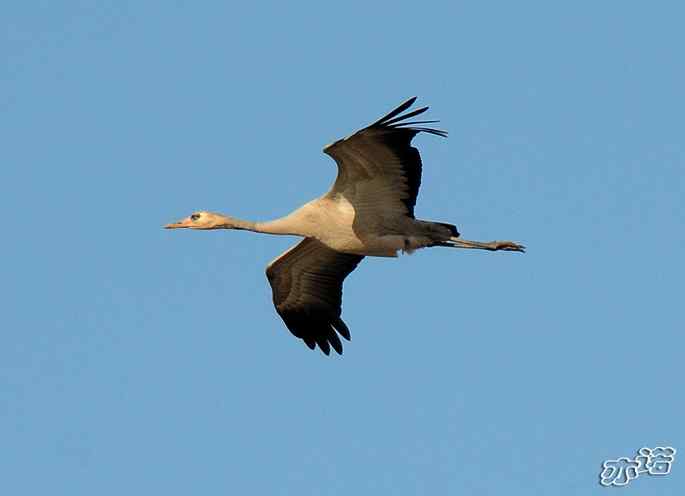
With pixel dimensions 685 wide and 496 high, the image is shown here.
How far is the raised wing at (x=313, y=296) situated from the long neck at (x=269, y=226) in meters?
1.52

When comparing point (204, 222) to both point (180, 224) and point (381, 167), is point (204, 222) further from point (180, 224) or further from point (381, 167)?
point (381, 167)

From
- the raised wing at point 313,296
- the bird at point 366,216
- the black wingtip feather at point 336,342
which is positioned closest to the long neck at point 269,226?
the bird at point 366,216

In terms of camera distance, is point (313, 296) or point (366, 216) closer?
point (366, 216)

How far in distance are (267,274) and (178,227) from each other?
1.74m

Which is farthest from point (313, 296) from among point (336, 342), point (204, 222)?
point (204, 222)

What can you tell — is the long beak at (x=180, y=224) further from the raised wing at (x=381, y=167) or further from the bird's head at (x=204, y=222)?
the raised wing at (x=381, y=167)

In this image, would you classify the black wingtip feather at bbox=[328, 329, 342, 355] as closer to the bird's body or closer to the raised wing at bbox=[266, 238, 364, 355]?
the raised wing at bbox=[266, 238, 364, 355]

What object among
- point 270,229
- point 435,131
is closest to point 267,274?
point 270,229

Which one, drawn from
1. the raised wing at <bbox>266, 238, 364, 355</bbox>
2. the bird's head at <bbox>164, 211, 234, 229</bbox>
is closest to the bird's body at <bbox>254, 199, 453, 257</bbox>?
the bird's head at <bbox>164, 211, 234, 229</bbox>

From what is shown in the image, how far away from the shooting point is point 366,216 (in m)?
19.8

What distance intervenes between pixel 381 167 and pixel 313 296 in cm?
360

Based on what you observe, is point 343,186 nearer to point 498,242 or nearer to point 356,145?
point 356,145

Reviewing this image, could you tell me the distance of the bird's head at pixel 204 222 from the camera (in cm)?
2084

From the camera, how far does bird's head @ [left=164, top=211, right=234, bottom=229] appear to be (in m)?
20.8
